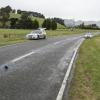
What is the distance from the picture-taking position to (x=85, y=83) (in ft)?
31.9

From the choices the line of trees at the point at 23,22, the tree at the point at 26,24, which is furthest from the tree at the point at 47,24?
the tree at the point at 26,24

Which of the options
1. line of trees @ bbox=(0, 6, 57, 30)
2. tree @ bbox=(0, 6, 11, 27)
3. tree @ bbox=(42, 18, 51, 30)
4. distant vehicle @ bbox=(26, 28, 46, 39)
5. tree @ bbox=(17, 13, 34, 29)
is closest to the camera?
distant vehicle @ bbox=(26, 28, 46, 39)

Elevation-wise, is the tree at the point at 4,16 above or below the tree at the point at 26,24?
above

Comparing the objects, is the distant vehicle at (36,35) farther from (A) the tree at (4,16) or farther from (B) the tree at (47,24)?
(A) the tree at (4,16)

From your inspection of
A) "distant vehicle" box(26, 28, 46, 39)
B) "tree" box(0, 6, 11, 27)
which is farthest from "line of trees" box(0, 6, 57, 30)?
"distant vehicle" box(26, 28, 46, 39)

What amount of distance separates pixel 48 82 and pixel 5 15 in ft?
420

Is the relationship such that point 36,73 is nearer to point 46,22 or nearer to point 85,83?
point 85,83

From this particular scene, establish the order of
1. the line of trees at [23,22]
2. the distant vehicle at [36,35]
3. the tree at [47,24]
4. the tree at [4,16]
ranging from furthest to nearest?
the tree at [4,16] → the tree at [47,24] → the line of trees at [23,22] → the distant vehicle at [36,35]

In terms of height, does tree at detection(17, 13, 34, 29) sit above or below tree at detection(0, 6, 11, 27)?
below

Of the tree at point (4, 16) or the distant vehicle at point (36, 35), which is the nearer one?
the distant vehicle at point (36, 35)

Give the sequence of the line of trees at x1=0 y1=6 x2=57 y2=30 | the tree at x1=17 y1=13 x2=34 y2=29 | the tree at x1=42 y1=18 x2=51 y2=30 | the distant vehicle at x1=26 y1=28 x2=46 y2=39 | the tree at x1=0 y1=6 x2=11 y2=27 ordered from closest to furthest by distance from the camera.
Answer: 1. the distant vehicle at x1=26 y1=28 x2=46 y2=39
2. the tree at x1=17 y1=13 x2=34 y2=29
3. the line of trees at x1=0 y1=6 x2=57 y2=30
4. the tree at x1=42 y1=18 x2=51 y2=30
5. the tree at x1=0 y1=6 x2=11 y2=27

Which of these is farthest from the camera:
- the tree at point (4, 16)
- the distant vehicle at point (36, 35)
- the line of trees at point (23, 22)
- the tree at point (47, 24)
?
the tree at point (4, 16)

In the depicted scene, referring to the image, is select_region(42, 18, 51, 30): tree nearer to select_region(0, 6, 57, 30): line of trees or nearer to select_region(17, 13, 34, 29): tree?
select_region(0, 6, 57, 30): line of trees

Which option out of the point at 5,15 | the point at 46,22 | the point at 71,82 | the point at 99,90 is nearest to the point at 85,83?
the point at 71,82
